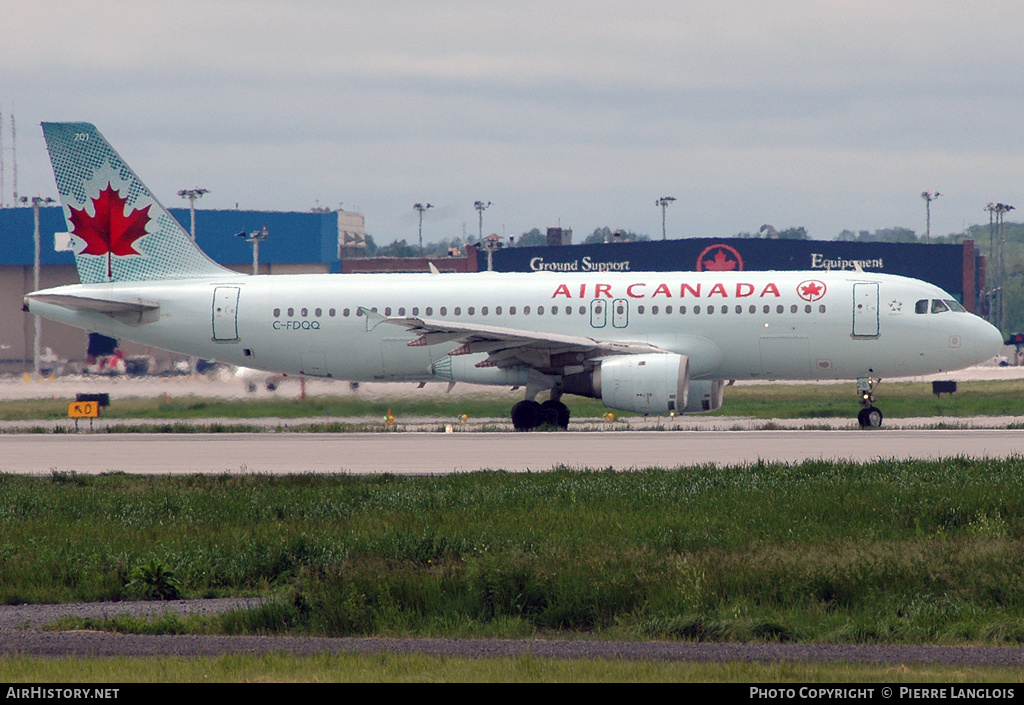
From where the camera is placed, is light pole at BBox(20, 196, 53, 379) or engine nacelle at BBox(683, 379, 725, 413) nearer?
engine nacelle at BBox(683, 379, 725, 413)

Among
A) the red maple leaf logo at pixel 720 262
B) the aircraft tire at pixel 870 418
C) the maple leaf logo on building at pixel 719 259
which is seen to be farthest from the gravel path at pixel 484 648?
the red maple leaf logo at pixel 720 262

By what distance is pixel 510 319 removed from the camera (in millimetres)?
33344

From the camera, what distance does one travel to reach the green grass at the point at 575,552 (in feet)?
38.9

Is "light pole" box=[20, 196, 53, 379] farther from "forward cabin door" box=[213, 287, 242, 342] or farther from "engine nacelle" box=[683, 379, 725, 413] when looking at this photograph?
"engine nacelle" box=[683, 379, 725, 413]

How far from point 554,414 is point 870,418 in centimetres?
844

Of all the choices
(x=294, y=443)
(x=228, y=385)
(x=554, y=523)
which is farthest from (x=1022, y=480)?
(x=228, y=385)

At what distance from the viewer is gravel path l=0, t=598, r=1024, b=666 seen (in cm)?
1022

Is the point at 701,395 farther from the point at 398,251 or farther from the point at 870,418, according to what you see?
the point at 398,251

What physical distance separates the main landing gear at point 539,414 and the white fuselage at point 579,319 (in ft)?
4.39

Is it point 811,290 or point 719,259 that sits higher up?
point 719,259

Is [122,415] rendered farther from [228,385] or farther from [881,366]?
[881,366]

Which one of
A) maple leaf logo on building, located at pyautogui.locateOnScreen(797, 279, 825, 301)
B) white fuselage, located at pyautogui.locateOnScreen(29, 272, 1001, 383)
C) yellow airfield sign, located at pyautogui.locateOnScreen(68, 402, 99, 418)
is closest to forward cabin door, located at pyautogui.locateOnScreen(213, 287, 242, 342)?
white fuselage, located at pyautogui.locateOnScreen(29, 272, 1001, 383)

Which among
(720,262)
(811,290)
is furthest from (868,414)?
(720,262)

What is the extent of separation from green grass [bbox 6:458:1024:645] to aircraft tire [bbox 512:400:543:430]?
38.0 feet
